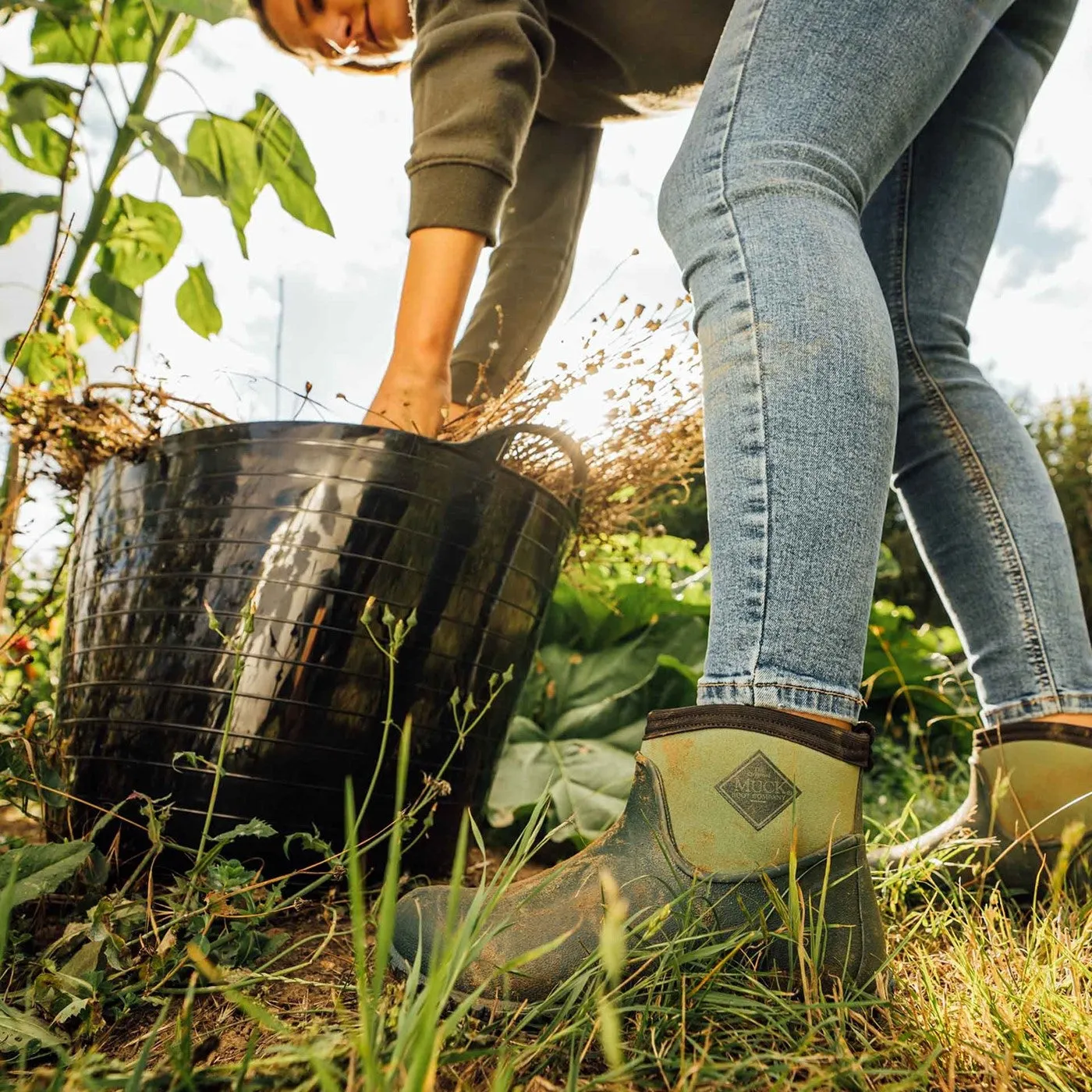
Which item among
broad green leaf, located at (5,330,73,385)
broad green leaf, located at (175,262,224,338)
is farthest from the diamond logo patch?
broad green leaf, located at (175,262,224,338)

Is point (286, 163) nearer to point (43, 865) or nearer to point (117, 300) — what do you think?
point (117, 300)

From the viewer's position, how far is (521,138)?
1093mm

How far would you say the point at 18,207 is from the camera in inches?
68.9

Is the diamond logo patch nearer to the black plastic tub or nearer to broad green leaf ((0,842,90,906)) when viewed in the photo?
the black plastic tub

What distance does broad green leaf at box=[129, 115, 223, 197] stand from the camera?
154 cm

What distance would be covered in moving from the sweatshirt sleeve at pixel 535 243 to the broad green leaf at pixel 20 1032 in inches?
44.6

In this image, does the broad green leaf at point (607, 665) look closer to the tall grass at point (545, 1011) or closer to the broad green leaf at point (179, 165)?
the tall grass at point (545, 1011)

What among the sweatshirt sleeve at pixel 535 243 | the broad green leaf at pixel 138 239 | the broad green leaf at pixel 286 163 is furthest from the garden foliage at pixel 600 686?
the broad green leaf at pixel 138 239

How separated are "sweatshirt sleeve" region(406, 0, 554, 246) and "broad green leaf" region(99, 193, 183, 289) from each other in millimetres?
1185

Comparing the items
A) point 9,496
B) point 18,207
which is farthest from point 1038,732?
point 18,207

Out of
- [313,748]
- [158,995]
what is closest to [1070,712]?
[313,748]

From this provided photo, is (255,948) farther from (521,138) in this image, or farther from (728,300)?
(521,138)

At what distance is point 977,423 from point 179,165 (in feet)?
4.65

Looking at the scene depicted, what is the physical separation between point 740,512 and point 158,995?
65 centimetres
